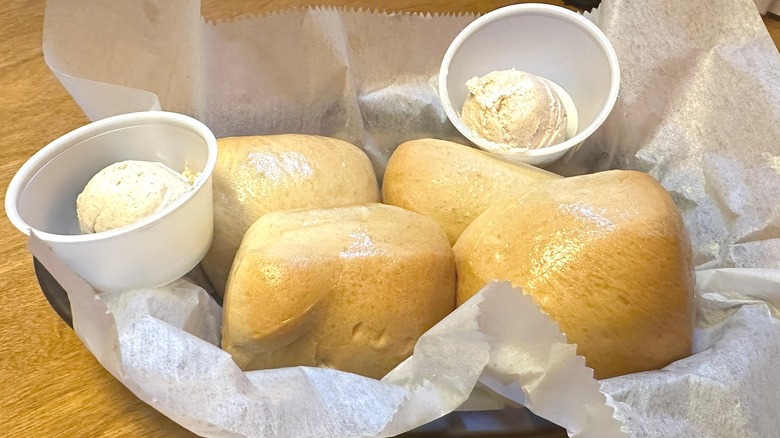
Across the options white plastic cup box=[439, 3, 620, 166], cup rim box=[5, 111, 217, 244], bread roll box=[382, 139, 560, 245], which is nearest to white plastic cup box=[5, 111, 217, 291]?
cup rim box=[5, 111, 217, 244]

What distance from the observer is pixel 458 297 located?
2.00 ft

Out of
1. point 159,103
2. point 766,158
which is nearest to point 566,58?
point 766,158

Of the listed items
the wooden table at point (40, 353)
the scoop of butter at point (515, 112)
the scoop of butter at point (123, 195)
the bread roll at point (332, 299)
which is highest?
the scoop of butter at point (515, 112)

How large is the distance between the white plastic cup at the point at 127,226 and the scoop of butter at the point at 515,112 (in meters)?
0.33

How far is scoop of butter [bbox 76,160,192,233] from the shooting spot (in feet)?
1.84

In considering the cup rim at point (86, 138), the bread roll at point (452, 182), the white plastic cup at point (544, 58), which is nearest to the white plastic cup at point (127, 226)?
the cup rim at point (86, 138)

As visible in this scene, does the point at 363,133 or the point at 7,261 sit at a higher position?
the point at 363,133

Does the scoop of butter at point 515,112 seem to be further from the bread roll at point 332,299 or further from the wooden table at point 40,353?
the wooden table at point 40,353

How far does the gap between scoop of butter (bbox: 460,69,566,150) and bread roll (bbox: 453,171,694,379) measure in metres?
0.19

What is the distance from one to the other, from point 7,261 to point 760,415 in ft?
2.30

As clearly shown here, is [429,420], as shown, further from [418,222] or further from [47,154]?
[47,154]

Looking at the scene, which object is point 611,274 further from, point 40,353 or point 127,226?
point 40,353

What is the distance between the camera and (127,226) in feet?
1.74

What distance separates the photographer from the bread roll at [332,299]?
55 centimetres
